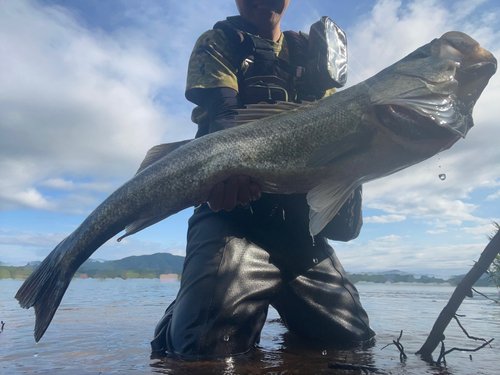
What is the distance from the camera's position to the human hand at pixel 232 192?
279 centimetres

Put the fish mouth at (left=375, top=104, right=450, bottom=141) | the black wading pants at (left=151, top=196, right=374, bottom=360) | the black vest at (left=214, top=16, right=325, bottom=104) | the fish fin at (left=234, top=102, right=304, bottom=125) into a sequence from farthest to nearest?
the black vest at (left=214, top=16, right=325, bottom=104) → the fish fin at (left=234, top=102, right=304, bottom=125) → the black wading pants at (left=151, top=196, right=374, bottom=360) → the fish mouth at (left=375, top=104, right=450, bottom=141)

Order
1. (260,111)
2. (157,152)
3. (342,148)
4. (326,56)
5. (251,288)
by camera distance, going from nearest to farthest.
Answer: (342,148) → (251,288) → (260,111) → (157,152) → (326,56)

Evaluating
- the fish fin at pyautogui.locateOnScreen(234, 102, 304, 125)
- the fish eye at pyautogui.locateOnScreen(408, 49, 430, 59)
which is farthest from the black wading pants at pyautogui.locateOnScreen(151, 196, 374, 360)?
the fish eye at pyautogui.locateOnScreen(408, 49, 430, 59)

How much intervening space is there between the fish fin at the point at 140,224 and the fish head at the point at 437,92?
1987mm

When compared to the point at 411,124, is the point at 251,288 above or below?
below

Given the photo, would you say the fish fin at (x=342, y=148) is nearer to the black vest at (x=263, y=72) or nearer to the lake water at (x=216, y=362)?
the black vest at (x=263, y=72)

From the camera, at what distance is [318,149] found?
2.74m

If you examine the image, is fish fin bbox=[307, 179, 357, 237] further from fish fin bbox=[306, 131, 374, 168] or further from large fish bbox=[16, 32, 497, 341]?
fish fin bbox=[306, 131, 374, 168]

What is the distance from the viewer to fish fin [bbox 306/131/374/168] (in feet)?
8.81

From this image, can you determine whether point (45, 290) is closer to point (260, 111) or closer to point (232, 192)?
point (232, 192)

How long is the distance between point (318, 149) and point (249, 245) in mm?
1084

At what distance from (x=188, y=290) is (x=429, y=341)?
1872 millimetres

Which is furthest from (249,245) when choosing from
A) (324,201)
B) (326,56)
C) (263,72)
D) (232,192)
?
(326,56)

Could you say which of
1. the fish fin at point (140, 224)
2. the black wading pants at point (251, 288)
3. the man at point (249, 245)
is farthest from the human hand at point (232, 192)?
the fish fin at point (140, 224)
